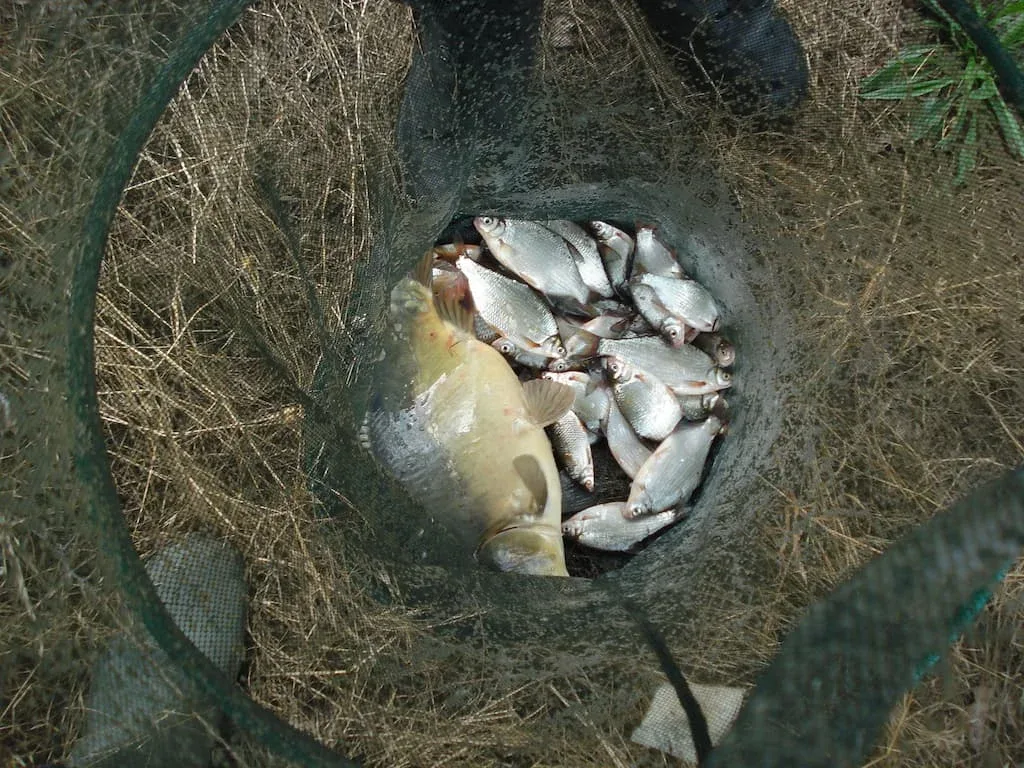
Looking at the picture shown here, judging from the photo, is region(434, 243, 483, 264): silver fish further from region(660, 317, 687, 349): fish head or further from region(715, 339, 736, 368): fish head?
region(715, 339, 736, 368): fish head

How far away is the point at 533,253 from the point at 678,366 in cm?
36

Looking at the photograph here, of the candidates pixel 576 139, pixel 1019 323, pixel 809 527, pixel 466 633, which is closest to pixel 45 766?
pixel 466 633

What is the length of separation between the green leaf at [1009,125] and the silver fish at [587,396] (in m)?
0.78

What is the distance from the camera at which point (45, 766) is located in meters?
1.17

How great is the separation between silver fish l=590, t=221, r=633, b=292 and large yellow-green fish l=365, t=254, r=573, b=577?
372mm

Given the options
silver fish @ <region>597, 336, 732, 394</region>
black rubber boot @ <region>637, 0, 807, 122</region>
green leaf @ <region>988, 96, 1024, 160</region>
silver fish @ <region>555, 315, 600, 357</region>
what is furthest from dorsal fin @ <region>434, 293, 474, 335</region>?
green leaf @ <region>988, 96, 1024, 160</region>

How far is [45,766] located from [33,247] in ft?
2.41

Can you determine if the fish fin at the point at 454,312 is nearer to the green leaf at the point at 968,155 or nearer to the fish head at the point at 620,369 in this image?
the fish head at the point at 620,369

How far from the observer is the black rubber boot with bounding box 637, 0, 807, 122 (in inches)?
58.0

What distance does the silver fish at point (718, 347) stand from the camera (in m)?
1.61

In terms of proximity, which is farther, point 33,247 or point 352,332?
point 352,332

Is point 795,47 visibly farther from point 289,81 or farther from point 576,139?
point 289,81

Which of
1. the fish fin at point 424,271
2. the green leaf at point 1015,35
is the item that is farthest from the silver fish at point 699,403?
the green leaf at point 1015,35

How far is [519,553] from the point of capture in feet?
4.67
